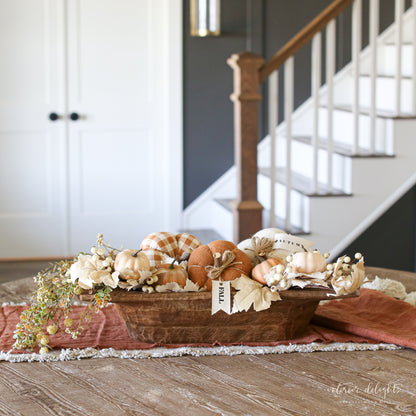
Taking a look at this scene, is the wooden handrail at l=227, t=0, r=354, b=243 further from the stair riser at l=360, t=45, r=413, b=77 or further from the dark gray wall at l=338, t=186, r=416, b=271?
the stair riser at l=360, t=45, r=413, b=77

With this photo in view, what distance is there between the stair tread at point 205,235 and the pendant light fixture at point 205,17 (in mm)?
1351

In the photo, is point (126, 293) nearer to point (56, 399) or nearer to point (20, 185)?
point (56, 399)

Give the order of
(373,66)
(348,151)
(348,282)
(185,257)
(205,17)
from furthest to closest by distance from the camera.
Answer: (205,17)
(348,151)
(373,66)
(185,257)
(348,282)

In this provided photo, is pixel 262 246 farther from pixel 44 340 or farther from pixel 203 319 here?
pixel 44 340

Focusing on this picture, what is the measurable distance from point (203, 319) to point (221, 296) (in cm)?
7

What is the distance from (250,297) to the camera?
1359mm

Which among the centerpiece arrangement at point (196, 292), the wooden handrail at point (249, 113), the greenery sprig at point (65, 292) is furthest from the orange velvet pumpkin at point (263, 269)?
the wooden handrail at point (249, 113)

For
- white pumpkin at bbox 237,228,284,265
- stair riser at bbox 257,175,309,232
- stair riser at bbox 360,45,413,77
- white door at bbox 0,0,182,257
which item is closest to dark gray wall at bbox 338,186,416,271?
stair riser at bbox 257,175,309,232

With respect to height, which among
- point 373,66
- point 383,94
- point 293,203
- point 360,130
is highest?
point 373,66

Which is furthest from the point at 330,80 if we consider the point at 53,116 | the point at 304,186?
the point at 53,116

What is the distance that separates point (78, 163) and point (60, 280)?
11.4 ft

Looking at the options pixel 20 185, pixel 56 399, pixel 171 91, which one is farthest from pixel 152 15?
pixel 56 399

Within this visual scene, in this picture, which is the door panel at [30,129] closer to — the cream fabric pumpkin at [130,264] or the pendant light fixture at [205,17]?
the pendant light fixture at [205,17]

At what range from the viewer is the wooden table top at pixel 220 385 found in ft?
3.65
